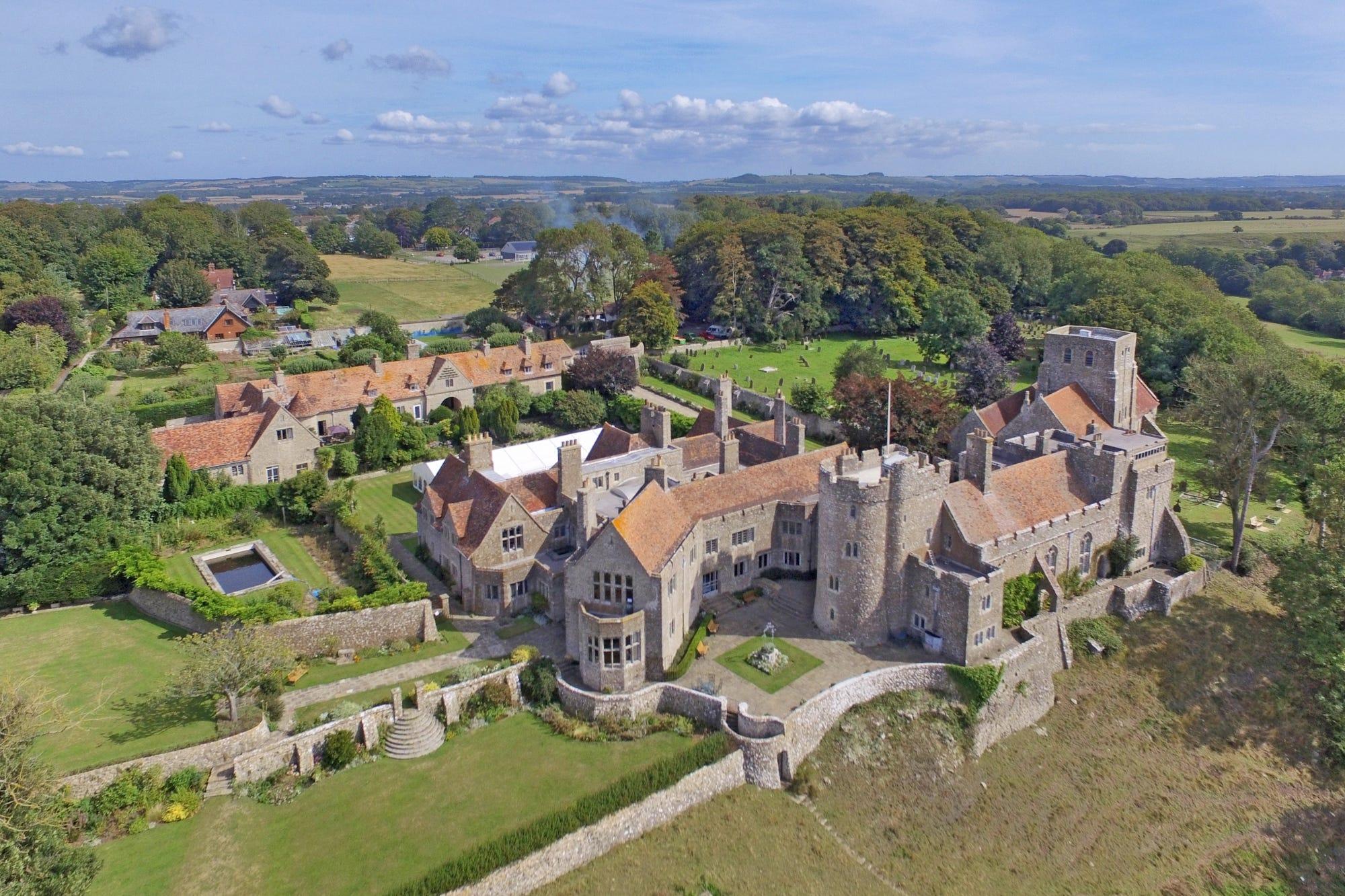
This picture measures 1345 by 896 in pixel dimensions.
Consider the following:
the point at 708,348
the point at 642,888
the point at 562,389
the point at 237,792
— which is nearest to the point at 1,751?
the point at 237,792

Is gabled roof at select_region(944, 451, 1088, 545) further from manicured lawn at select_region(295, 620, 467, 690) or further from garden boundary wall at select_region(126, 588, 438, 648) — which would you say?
garden boundary wall at select_region(126, 588, 438, 648)

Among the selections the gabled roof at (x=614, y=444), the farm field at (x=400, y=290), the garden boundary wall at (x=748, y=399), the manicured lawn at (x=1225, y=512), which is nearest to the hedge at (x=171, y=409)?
the gabled roof at (x=614, y=444)

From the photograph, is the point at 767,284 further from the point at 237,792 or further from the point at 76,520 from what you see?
the point at 237,792

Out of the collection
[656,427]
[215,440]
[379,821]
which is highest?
[656,427]

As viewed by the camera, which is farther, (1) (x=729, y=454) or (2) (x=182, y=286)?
(2) (x=182, y=286)

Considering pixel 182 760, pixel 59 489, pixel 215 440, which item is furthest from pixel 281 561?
pixel 182 760

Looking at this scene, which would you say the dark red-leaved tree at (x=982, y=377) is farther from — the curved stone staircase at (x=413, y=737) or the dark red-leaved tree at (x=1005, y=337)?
the curved stone staircase at (x=413, y=737)

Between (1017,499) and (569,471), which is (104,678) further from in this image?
(1017,499)
